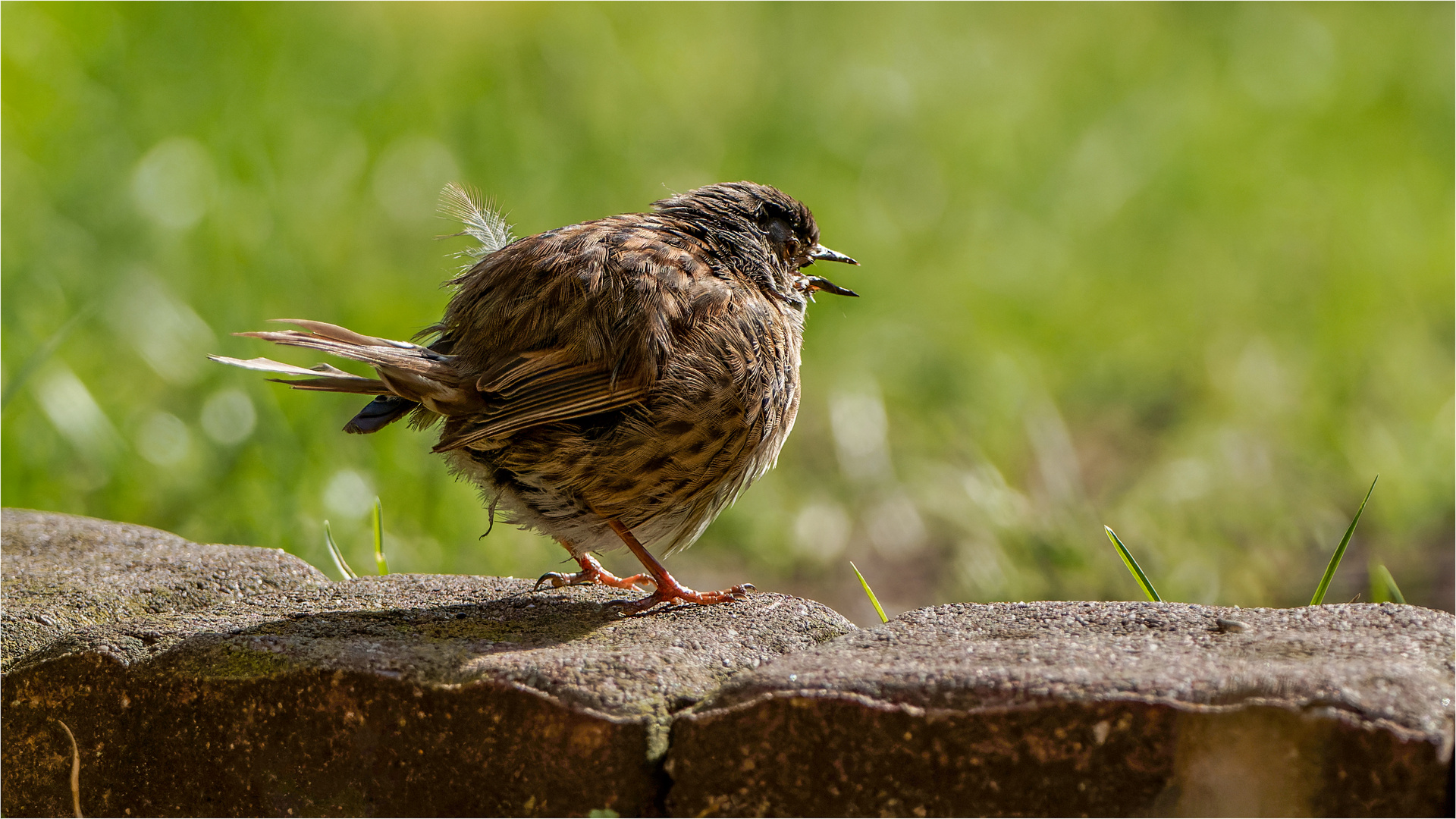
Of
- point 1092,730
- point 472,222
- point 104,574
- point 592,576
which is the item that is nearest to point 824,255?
point 472,222

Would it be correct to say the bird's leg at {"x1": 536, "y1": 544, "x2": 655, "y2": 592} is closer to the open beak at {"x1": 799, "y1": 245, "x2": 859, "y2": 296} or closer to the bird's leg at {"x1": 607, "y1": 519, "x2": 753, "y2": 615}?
the bird's leg at {"x1": 607, "y1": 519, "x2": 753, "y2": 615}

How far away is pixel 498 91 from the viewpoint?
886 cm

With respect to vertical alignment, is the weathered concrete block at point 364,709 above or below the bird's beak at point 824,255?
below

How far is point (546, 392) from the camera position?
3275 millimetres

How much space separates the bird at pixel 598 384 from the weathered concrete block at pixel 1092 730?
1.01 metres

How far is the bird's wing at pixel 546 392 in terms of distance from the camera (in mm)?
3260

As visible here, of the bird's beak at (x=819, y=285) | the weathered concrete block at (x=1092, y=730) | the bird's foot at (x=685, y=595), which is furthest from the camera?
the bird's beak at (x=819, y=285)

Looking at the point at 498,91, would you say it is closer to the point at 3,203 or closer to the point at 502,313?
the point at 3,203

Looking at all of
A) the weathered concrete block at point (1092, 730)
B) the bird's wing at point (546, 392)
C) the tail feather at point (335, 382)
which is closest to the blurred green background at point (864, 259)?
the tail feather at point (335, 382)

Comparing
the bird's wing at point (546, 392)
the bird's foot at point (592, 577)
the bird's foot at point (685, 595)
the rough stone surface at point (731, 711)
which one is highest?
the bird's wing at point (546, 392)

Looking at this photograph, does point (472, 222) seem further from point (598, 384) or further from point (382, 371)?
point (598, 384)

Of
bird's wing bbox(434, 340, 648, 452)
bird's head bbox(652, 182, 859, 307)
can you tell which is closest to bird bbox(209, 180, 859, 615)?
bird's wing bbox(434, 340, 648, 452)

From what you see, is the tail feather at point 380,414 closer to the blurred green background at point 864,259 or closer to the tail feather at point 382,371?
the tail feather at point 382,371

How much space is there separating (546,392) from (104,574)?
1177mm
